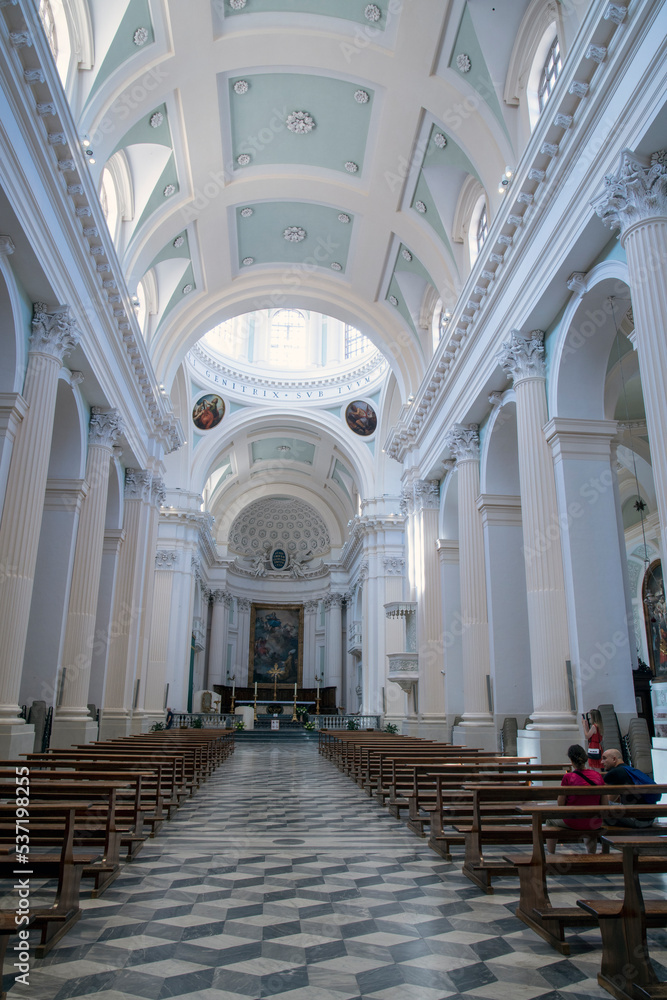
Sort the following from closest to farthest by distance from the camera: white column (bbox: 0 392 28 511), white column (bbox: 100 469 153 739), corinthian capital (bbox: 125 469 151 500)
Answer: white column (bbox: 0 392 28 511) < white column (bbox: 100 469 153 739) < corinthian capital (bbox: 125 469 151 500)

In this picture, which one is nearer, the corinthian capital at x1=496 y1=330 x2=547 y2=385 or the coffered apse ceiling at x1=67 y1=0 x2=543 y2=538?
the corinthian capital at x1=496 y1=330 x2=547 y2=385

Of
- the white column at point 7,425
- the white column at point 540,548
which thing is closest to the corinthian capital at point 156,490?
the white column at point 7,425

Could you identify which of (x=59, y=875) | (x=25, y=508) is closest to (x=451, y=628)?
(x=25, y=508)

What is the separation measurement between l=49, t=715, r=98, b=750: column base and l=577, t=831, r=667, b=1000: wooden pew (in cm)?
1073

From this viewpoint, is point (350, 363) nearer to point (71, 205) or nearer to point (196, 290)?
point (196, 290)

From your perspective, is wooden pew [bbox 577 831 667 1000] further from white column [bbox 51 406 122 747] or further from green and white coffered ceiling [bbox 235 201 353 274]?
green and white coffered ceiling [bbox 235 201 353 274]

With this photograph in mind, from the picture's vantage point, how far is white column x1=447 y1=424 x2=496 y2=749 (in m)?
13.2

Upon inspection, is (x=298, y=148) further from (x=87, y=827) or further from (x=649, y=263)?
(x=87, y=827)

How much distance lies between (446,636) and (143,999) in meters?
14.3

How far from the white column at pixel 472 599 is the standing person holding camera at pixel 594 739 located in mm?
4465

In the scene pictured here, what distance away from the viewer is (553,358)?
10.8 metres

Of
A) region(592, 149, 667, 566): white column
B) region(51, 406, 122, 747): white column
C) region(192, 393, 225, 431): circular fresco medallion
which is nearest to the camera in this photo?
region(592, 149, 667, 566): white column

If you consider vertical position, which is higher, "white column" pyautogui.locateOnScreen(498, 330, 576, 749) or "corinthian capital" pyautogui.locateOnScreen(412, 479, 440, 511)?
"corinthian capital" pyautogui.locateOnScreen(412, 479, 440, 511)

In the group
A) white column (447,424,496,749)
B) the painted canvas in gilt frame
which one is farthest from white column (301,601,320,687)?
white column (447,424,496,749)
